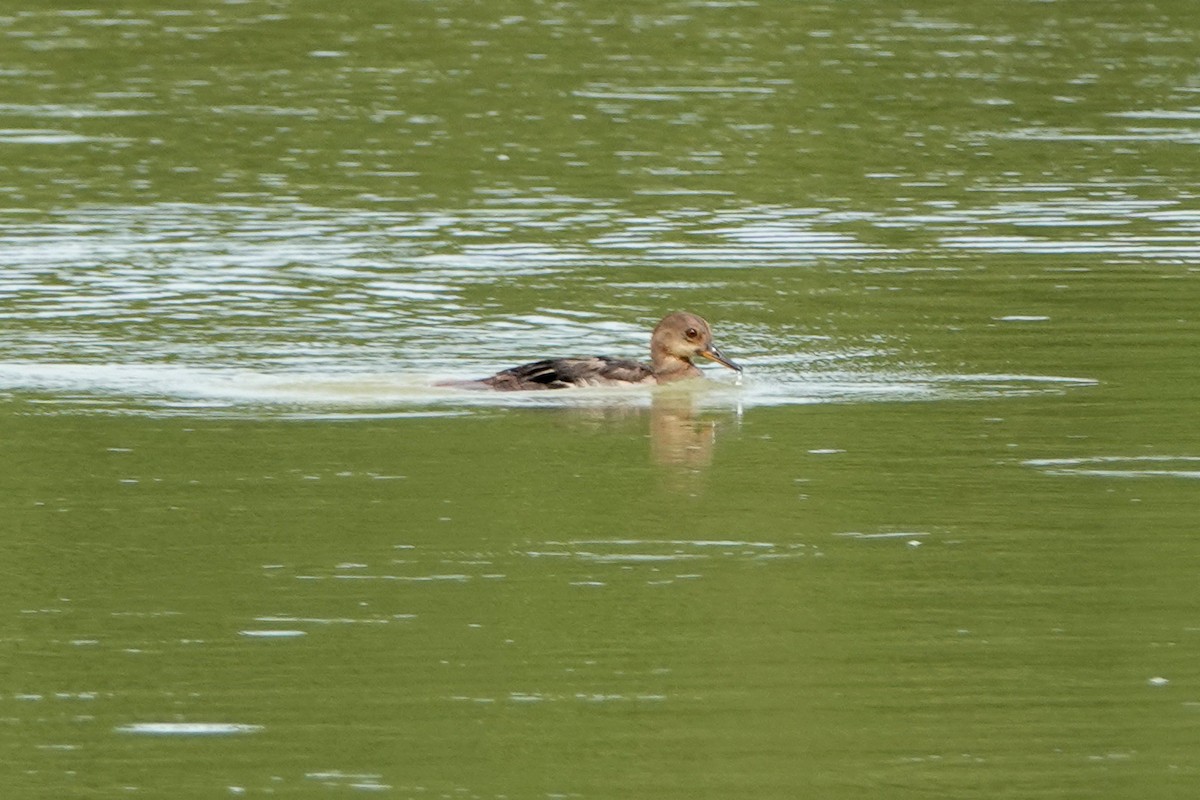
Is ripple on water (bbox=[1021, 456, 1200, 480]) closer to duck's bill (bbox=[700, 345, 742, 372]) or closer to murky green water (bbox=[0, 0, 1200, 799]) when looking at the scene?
murky green water (bbox=[0, 0, 1200, 799])

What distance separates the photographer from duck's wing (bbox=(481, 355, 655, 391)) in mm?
16391

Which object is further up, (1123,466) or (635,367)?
(1123,466)

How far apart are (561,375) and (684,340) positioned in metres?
0.85

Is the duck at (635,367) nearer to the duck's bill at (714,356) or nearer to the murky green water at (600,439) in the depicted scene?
the duck's bill at (714,356)

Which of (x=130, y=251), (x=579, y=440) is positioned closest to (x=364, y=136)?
(x=130, y=251)

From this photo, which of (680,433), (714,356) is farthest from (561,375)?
(680,433)

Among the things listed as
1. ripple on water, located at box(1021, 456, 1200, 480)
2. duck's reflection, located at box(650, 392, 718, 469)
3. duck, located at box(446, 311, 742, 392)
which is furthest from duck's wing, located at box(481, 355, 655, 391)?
ripple on water, located at box(1021, 456, 1200, 480)

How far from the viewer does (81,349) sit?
17.9 metres

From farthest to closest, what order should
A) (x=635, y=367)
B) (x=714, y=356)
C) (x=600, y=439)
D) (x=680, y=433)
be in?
(x=635, y=367) → (x=714, y=356) → (x=680, y=433) → (x=600, y=439)

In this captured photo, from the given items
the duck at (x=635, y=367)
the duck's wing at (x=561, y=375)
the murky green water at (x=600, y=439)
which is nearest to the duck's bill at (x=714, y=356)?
the duck at (x=635, y=367)

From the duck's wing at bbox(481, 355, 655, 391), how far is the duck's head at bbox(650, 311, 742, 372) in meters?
0.35

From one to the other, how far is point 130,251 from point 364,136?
6761 mm

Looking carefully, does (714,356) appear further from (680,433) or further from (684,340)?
(680,433)

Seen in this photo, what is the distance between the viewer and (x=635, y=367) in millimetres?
16797
